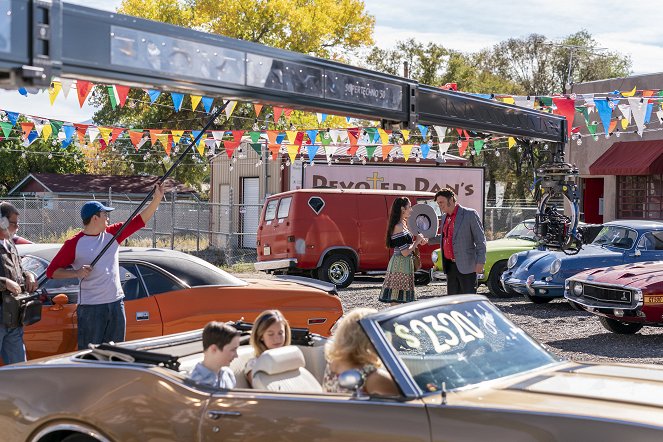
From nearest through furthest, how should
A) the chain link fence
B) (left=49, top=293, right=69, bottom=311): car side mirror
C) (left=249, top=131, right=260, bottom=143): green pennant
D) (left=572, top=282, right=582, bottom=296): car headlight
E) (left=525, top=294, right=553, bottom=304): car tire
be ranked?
(left=49, top=293, right=69, bottom=311): car side mirror < (left=572, top=282, right=582, bottom=296): car headlight < (left=525, top=294, right=553, bottom=304): car tire < (left=249, top=131, right=260, bottom=143): green pennant < the chain link fence

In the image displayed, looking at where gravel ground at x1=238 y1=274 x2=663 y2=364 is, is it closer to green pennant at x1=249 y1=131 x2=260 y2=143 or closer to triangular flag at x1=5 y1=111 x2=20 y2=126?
green pennant at x1=249 y1=131 x2=260 y2=143

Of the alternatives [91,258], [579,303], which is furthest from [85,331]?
[579,303]

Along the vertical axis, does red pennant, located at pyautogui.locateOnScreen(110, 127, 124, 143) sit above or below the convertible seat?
above

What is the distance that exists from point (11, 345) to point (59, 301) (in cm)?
62

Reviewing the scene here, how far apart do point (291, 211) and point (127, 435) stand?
15.3 m

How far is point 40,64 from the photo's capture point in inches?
149

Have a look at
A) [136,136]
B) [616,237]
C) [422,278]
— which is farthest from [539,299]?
[136,136]

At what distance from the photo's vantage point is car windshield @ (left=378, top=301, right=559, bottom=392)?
15.3ft

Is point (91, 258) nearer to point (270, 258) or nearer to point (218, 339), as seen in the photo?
point (218, 339)

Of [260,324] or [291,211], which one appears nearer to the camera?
[260,324]

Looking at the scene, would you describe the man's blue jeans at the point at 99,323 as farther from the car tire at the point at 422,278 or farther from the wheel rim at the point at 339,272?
the car tire at the point at 422,278

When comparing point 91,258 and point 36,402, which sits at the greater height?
point 91,258

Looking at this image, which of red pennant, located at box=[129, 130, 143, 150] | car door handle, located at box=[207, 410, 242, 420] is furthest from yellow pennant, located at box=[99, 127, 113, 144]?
car door handle, located at box=[207, 410, 242, 420]

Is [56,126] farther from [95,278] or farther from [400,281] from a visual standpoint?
[95,278]
